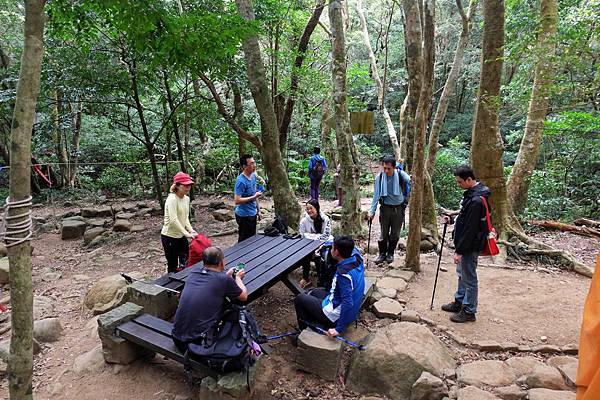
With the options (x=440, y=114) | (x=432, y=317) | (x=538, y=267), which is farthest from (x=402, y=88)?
(x=432, y=317)

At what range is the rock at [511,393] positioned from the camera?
2.96 meters

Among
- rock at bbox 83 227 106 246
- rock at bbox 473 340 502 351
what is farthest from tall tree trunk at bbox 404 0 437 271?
rock at bbox 83 227 106 246

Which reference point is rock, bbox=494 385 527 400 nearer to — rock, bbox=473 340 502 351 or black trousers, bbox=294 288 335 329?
rock, bbox=473 340 502 351

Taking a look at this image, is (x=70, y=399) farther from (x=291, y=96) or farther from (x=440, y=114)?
(x=440, y=114)

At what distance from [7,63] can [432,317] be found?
13.9 metres

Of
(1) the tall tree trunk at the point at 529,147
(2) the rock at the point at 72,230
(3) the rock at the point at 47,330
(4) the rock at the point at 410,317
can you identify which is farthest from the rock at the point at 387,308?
(2) the rock at the point at 72,230

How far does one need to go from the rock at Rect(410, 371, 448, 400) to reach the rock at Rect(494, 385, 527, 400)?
45cm

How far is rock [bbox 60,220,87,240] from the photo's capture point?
8281 mm

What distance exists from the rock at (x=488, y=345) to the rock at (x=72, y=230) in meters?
8.52

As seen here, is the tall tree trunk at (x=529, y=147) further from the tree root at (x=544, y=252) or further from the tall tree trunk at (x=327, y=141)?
the tall tree trunk at (x=327, y=141)

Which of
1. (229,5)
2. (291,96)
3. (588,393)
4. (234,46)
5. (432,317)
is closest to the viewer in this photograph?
(588,393)

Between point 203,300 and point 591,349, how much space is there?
247 cm

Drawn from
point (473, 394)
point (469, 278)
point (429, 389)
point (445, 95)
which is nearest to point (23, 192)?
point (429, 389)

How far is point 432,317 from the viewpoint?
4.27 metres
